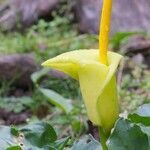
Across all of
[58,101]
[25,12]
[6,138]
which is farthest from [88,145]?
[25,12]

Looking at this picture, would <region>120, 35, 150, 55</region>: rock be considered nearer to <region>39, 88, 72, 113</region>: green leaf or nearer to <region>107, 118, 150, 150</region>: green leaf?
<region>39, 88, 72, 113</region>: green leaf

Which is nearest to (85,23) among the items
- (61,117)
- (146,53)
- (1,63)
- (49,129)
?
(146,53)

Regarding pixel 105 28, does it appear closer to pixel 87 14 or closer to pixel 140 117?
pixel 140 117

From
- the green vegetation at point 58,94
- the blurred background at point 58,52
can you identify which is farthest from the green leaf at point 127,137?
the blurred background at point 58,52

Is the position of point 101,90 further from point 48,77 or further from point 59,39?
point 59,39

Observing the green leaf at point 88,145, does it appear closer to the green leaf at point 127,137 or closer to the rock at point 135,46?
the green leaf at point 127,137

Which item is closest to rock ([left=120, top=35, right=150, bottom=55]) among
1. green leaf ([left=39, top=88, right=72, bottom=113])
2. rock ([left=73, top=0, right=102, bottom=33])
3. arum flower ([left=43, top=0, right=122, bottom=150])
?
rock ([left=73, top=0, right=102, bottom=33])
